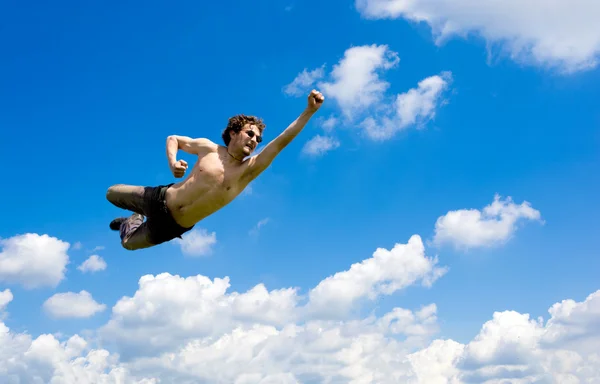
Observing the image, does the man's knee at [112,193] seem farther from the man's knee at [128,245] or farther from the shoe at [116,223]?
the shoe at [116,223]

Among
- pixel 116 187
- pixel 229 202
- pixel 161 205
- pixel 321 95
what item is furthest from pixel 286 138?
pixel 116 187

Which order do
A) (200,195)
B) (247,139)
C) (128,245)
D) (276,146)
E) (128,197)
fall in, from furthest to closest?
1. (128,245)
2. (128,197)
3. (247,139)
4. (200,195)
5. (276,146)

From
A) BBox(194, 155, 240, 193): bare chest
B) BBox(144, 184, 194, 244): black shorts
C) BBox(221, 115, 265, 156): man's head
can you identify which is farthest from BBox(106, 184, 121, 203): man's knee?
BBox(221, 115, 265, 156): man's head

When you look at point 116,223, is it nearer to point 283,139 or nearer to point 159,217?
point 159,217

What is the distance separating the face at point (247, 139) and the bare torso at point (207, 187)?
281 millimetres

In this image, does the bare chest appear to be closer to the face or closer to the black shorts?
the face

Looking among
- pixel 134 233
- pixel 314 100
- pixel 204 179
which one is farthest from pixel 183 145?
pixel 314 100

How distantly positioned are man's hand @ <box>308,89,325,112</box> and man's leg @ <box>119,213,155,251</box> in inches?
175

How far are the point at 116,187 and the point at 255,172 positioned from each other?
10.7 ft

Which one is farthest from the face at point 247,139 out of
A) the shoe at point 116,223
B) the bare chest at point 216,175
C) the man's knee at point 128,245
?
the shoe at point 116,223

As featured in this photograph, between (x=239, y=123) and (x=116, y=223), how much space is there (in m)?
4.42

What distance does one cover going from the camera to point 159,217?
12.6 m

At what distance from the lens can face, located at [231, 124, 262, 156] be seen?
12.3 meters

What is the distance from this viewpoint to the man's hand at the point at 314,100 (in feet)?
37.1
